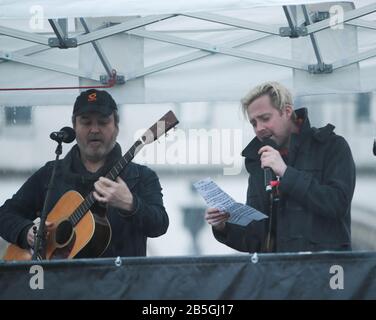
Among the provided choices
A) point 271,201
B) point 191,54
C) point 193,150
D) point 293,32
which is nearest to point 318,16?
point 293,32

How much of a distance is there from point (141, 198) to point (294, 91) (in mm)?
1092

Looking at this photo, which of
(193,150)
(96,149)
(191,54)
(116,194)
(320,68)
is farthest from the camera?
(193,150)

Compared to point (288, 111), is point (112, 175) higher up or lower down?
lower down

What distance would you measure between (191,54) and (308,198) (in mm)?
1592

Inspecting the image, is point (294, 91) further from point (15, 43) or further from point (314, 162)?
point (15, 43)

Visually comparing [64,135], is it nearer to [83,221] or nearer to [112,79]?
[83,221]

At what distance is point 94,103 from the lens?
195 inches

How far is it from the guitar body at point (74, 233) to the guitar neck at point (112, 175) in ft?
0.06

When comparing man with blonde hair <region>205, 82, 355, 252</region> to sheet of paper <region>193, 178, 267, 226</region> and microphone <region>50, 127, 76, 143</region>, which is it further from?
microphone <region>50, 127, 76, 143</region>

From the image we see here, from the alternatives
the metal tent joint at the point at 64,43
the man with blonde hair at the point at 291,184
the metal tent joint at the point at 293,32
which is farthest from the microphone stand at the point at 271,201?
the metal tent joint at the point at 64,43

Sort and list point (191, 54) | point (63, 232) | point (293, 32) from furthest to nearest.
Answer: point (191, 54), point (293, 32), point (63, 232)

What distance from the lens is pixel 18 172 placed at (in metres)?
5.66

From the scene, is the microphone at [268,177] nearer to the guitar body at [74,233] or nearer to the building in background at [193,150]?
the guitar body at [74,233]

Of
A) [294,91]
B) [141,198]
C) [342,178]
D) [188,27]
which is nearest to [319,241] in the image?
[342,178]
